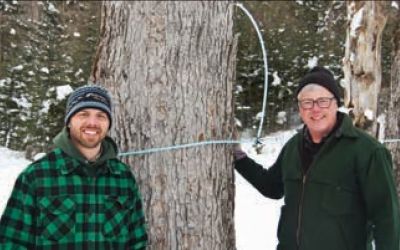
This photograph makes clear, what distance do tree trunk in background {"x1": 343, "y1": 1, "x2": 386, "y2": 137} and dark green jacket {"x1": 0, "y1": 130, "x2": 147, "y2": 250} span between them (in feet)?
22.4

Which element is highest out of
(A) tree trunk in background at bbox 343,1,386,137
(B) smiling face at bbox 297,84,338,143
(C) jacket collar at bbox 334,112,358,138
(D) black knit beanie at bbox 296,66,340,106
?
(A) tree trunk in background at bbox 343,1,386,137

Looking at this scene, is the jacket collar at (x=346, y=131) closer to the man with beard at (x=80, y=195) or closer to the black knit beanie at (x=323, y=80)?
the black knit beanie at (x=323, y=80)

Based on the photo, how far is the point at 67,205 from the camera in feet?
7.61

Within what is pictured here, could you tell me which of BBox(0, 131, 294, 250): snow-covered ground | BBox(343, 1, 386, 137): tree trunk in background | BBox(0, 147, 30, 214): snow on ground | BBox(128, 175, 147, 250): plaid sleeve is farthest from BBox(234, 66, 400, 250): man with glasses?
BBox(0, 147, 30, 214): snow on ground

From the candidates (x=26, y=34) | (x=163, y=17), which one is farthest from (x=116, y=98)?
(x=26, y=34)

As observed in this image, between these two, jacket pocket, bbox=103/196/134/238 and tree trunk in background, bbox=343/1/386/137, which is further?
tree trunk in background, bbox=343/1/386/137

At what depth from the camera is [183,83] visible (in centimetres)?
260

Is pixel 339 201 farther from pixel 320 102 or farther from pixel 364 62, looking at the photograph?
pixel 364 62

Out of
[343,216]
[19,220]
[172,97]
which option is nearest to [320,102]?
[343,216]

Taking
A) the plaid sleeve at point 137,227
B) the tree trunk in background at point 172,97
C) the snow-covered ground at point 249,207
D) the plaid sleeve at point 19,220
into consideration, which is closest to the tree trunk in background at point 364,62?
the snow-covered ground at point 249,207

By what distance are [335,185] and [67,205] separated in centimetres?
136

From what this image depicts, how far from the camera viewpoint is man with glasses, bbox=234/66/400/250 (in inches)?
106

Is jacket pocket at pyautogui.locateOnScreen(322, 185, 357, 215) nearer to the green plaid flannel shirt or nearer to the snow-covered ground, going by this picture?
the green plaid flannel shirt

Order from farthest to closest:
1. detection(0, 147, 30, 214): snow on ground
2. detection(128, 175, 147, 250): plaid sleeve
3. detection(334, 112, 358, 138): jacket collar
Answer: detection(0, 147, 30, 214): snow on ground → detection(334, 112, 358, 138): jacket collar → detection(128, 175, 147, 250): plaid sleeve
